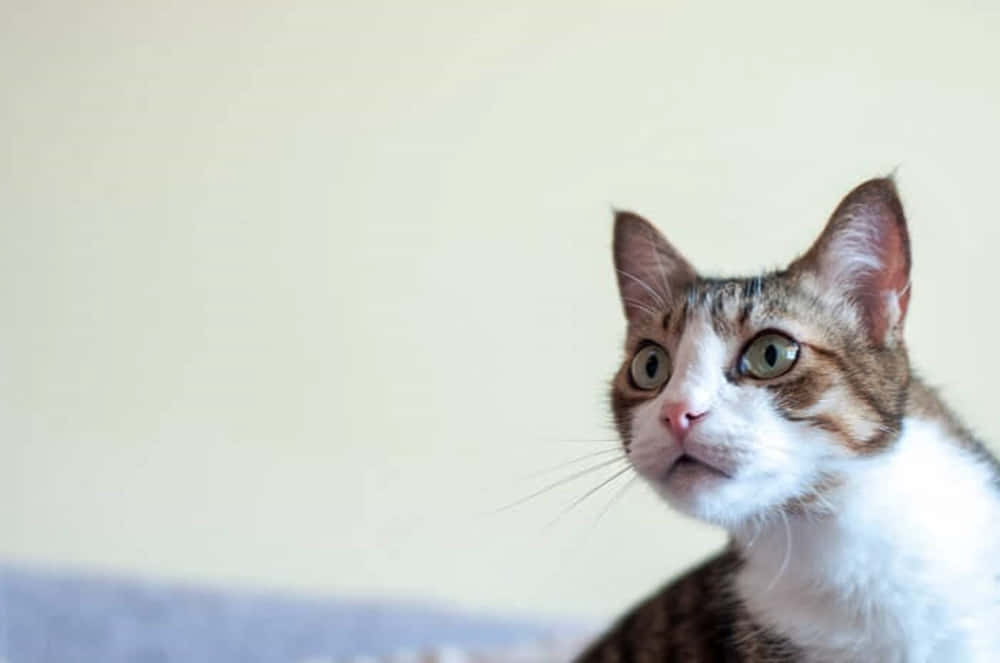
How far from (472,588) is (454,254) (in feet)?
1.60

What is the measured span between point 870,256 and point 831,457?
0.47ft

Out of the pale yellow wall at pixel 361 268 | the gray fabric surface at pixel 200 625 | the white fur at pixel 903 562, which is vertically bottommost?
the white fur at pixel 903 562

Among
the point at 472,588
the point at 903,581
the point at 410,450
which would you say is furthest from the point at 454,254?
the point at 903,581

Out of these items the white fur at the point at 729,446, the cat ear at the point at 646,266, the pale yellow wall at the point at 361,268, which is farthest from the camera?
the pale yellow wall at the point at 361,268

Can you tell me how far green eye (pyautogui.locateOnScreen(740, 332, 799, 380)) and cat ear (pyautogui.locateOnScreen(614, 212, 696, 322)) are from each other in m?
0.12

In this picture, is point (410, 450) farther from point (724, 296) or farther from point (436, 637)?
point (724, 296)

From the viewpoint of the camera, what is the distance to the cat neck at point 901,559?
75 centimetres

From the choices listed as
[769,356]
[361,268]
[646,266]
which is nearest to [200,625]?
[361,268]

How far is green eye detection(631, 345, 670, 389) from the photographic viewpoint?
81 cm

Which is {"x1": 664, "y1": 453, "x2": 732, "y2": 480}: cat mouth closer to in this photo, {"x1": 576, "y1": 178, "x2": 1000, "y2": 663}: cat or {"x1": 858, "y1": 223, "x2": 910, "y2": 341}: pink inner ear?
{"x1": 576, "y1": 178, "x2": 1000, "y2": 663}: cat

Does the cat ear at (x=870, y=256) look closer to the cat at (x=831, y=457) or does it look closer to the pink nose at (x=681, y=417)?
the cat at (x=831, y=457)

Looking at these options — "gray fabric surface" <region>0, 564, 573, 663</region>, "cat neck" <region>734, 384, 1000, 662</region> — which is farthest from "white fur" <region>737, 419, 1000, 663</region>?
"gray fabric surface" <region>0, 564, 573, 663</region>

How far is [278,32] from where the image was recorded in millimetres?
1562

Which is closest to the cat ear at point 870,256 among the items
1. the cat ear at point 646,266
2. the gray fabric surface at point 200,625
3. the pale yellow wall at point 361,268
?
the cat ear at point 646,266
